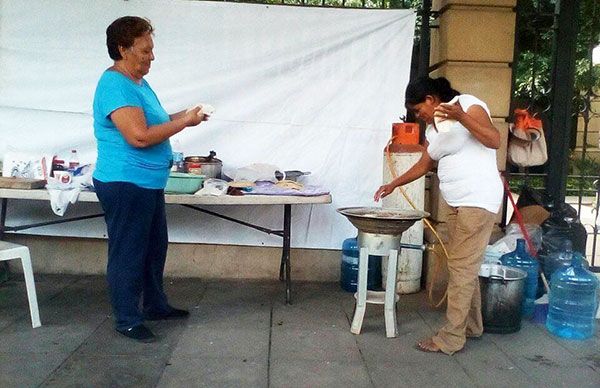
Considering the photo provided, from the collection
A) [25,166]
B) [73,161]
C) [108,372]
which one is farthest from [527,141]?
[25,166]

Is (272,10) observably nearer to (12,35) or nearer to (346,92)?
(346,92)

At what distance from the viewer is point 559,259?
15.0ft

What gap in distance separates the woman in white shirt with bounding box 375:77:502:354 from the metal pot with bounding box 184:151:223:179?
1.80 metres

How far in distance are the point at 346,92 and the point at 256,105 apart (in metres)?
0.79

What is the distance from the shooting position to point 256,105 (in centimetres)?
501

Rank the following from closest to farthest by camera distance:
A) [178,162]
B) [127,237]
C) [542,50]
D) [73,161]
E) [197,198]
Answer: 1. [127,237]
2. [197,198]
3. [178,162]
4. [73,161]
5. [542,50]

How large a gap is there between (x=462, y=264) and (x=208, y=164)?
217 cm

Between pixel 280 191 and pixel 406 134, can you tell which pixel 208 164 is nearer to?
pixel 280 191

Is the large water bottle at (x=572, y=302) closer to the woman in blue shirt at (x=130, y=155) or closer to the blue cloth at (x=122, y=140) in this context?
the woman in blue shirt at (x=130, y=155)

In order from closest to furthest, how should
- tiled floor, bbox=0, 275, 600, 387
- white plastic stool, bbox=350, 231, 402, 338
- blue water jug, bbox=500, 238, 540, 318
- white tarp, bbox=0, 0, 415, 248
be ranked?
tiled floor, bbox=0, 275, 600, 387 < white plastic stool, bbox=350, 231, 402, 338 < blue water jug, bbox=500, 238, 540, 318 < white tarp, bbox=0, 0, 415, 248

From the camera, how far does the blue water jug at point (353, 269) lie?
4996 millimetres

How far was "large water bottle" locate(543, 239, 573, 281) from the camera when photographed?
4.53 m

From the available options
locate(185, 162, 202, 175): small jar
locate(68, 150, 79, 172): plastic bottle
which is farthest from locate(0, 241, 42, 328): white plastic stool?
locate(185, 162, 202, 175): small jar

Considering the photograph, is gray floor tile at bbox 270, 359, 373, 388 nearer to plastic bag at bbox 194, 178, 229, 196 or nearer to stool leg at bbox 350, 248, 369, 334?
stool leg at bbox 350, 248, 369, 334
